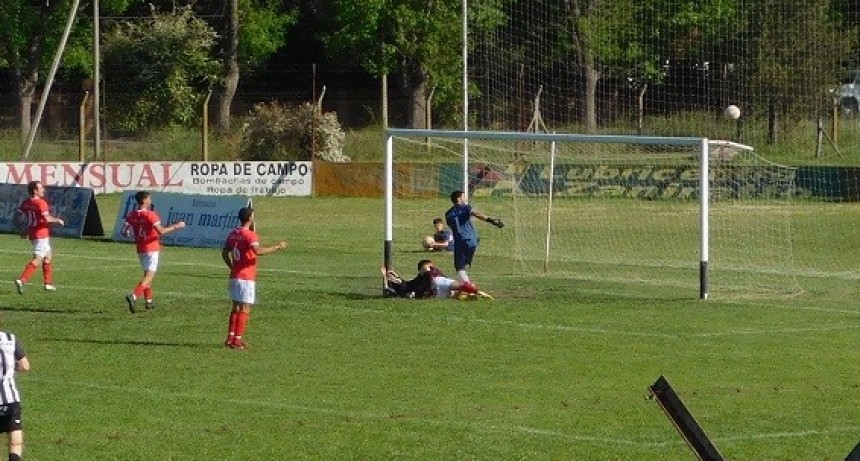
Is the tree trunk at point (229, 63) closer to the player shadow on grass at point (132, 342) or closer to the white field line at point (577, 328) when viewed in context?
the white field line at point (577, 328)

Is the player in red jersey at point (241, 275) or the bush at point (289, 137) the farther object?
the bush at point (289, 137)

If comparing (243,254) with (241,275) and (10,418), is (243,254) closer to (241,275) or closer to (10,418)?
(241,275)

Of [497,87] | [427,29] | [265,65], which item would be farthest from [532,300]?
[265,65]

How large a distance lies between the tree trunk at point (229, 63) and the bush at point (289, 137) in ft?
25.7

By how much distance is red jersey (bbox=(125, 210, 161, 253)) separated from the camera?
25000 millimetres

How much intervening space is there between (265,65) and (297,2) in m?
3.58

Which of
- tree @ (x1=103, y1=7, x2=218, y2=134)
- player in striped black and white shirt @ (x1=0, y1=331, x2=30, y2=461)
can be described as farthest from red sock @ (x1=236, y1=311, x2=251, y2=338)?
tree @ (x1=103, y1=7, x2=218, y2=134)

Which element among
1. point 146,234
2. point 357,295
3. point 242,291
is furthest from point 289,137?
point 242,291

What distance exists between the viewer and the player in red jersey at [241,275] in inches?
814

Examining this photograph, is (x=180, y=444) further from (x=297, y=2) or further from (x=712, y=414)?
(x=297, y=2)

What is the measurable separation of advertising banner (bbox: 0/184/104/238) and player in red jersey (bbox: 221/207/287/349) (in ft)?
58.5

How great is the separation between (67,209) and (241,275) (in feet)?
62.2

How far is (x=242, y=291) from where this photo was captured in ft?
68.1

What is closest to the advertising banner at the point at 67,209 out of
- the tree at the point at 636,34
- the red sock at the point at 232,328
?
the tree at the point at 636,34
